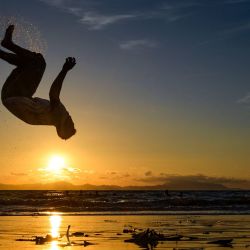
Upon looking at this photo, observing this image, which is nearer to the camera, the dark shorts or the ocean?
the dark shorts

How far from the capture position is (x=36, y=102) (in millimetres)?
6148

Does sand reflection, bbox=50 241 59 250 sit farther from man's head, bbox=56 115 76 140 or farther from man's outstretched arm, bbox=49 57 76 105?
man's outstretched arm, bbox=49 57 76 105

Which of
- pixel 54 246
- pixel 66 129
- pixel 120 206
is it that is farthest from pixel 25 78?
pixel 120 206

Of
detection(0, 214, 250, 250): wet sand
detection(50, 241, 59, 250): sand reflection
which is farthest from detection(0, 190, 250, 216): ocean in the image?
detection(50, 241, 59, 250): sand reflection

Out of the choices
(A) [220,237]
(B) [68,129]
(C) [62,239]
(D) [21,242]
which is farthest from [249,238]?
(B) [68,129]

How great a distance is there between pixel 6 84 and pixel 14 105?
265 millimetres

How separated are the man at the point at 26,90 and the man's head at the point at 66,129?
13 millimetres

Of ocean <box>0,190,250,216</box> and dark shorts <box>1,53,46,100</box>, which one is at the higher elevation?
ocean <box>0,190,250,216</box>

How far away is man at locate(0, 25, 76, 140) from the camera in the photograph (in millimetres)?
6043

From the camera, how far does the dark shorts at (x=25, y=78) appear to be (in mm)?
6074

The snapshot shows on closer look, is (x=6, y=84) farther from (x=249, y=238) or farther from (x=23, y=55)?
(x=249, y=238)

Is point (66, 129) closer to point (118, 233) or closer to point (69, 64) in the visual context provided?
point (69, 64)

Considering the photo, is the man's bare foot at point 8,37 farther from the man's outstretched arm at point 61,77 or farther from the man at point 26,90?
the man's outstretched arm at point 61,77

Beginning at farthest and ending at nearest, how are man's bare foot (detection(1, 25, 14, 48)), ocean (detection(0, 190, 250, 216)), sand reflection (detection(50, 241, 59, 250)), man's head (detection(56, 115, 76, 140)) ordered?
1. ocean (detection(0, 190, 250, 216))
2. sand reflection (detection(50, 241, 59, 250))
3. man's head (detection(56, 115, 76, 140))
4. man's bare foot (detection(1, 25, 14, 48))
